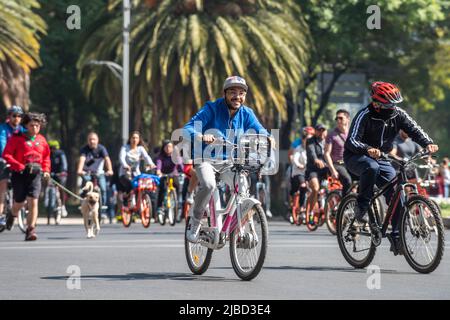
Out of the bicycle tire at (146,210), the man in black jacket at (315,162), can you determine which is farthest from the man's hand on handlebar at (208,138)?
the bicycle tire at (146,210)

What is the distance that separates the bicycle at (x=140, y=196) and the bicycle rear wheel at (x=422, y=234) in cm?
1151

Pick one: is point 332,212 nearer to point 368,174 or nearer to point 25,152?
point 25,152

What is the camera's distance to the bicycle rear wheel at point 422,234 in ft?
36.2

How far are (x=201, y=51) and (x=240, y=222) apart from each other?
74.5ft

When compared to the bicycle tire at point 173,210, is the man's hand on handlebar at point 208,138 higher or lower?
higher

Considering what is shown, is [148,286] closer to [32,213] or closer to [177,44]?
[32,213]

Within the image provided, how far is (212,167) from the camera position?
11.2m

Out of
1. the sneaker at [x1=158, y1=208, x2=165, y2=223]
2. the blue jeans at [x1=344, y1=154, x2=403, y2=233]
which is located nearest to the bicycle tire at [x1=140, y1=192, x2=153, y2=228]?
the sneaker at [x1=158, y1=208, x2=165, y2=223]

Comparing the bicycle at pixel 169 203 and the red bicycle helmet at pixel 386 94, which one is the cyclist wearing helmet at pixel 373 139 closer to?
the red bicycle helmet at pixel 386 94

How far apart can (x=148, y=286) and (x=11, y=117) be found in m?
8.93

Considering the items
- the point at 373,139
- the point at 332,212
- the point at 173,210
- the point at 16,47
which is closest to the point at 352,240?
the point at 373,139

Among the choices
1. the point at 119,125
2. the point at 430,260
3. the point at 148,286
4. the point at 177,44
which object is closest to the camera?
the point at 148,286

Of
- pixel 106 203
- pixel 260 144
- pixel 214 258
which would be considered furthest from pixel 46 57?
pixel 260 144

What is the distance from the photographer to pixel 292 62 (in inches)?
1378
